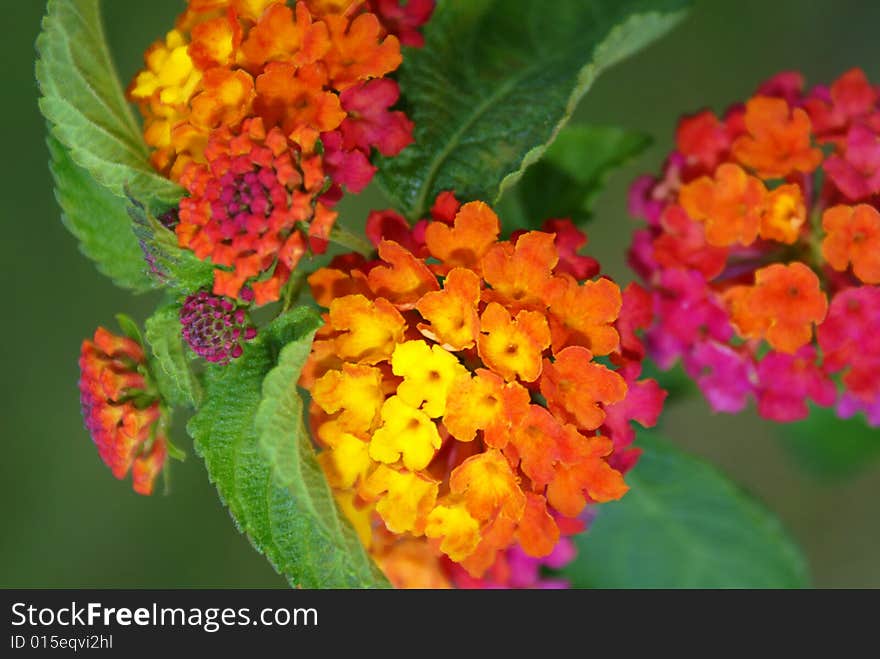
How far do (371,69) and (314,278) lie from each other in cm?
20

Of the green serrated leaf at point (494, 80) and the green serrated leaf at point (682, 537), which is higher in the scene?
the green serrated leaf at point (494, 80)

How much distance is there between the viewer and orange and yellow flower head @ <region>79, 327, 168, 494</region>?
892mm

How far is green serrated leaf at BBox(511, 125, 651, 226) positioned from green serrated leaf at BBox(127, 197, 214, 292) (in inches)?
18.1

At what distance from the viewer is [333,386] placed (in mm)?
829

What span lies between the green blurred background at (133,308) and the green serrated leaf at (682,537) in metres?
0.48

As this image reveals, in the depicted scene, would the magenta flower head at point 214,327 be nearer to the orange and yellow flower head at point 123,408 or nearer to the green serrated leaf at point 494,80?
the orange and yellow flower head at point 123,408

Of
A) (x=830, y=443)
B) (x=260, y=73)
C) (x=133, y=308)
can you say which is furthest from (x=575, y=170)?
(x=133, y=308)

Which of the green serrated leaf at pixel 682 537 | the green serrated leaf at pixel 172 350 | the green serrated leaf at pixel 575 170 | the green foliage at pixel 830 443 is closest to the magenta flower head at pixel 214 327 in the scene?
the green serrated leaf at pixel 172 350

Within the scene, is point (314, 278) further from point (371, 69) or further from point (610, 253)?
point (610, 253)

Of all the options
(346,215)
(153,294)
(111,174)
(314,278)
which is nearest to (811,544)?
(346,215)

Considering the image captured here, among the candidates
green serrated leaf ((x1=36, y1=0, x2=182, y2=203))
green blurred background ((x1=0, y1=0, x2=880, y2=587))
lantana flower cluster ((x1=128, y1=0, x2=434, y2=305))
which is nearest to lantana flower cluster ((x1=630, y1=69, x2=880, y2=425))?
lantana flower cluster ((x1=128, y1=0, x2=434, y2=305))

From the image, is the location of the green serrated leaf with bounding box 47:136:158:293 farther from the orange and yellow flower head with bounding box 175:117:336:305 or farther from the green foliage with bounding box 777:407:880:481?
the green foliage with bounding box 777:407:880:481

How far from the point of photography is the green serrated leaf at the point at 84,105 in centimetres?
83

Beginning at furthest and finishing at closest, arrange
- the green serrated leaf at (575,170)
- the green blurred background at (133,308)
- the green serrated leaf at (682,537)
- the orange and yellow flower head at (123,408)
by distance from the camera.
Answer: the green blurred background at (133,308)
the green serrated leaf at (682,537)
the green serrated leaf at (575,170)
the orange and yellow flower head at (123,408)
